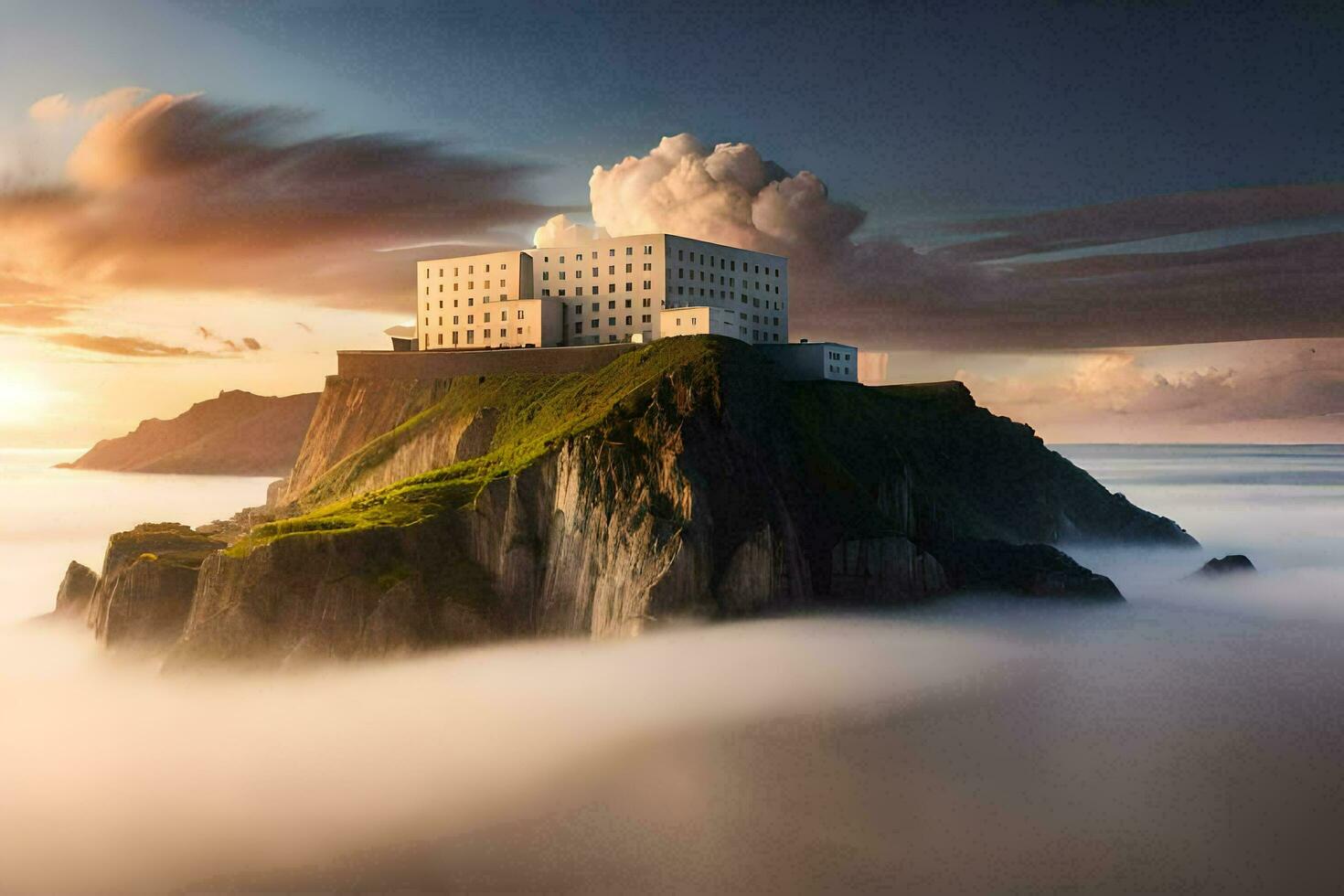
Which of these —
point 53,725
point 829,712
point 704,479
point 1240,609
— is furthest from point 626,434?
point 1240,609

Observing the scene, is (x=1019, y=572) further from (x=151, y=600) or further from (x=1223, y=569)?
(x=151, y=600)

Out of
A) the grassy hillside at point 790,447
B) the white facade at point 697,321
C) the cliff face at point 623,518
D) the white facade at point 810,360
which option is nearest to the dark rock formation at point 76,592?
the cliff face at point 623,518

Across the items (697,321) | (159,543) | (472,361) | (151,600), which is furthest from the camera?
(472,361)

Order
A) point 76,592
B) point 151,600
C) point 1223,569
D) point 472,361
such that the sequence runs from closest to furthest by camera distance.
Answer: point 151,600, point 76,592, point 472,361, point 1223,569

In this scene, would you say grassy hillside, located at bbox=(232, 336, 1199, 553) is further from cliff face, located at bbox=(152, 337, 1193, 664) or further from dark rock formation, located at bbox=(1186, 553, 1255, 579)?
dark rock formation, located at bbox=(1186, 553, 1255, 579)

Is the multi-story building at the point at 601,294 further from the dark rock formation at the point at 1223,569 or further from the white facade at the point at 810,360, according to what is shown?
the dark rock formation at the point at 1223,569

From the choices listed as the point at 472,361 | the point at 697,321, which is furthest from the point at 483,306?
the point at 697,321
